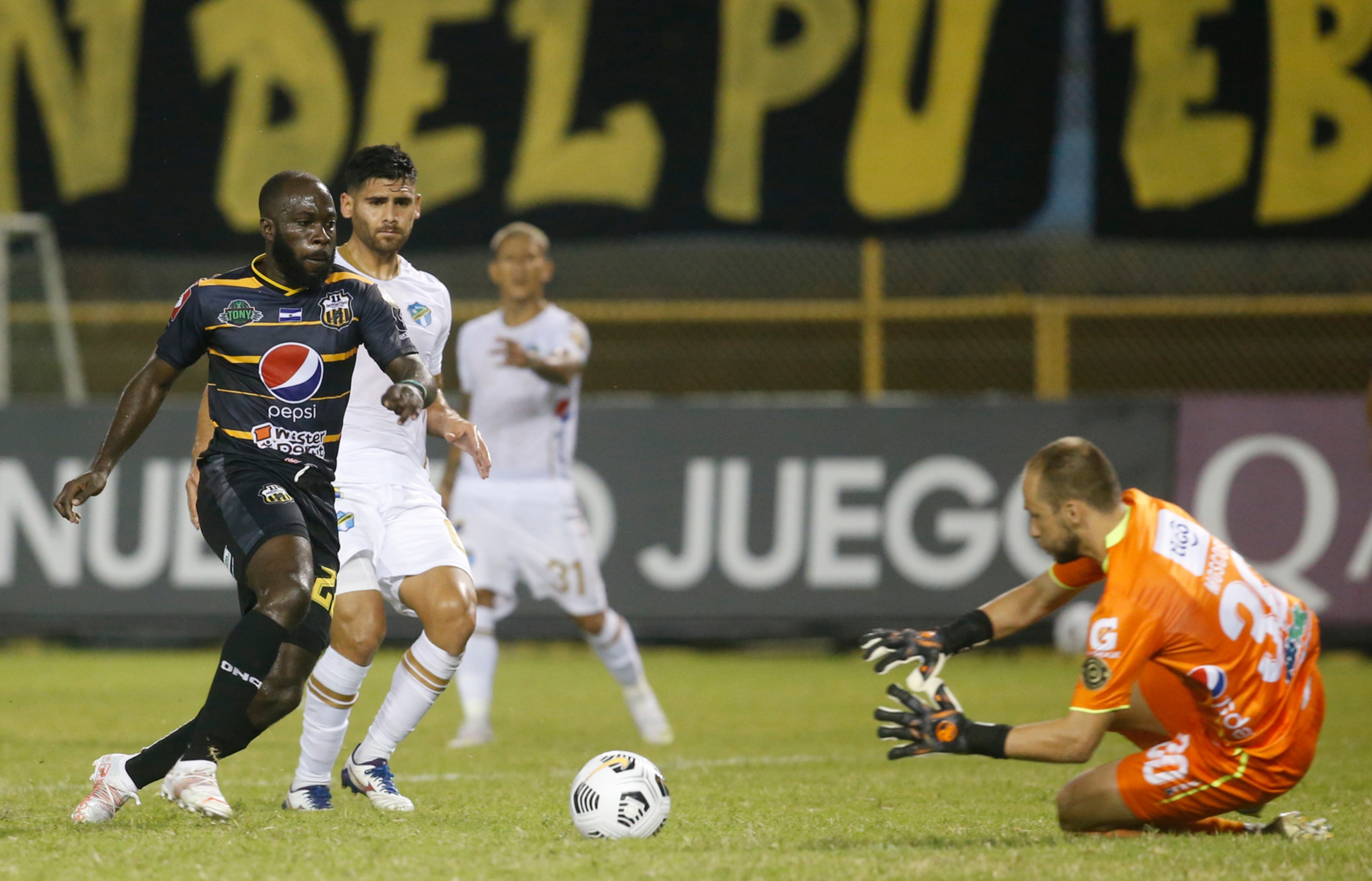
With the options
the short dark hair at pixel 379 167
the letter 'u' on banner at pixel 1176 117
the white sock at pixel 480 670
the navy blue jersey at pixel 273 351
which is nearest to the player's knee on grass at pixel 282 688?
the navy blue jersey at pixel 273 351

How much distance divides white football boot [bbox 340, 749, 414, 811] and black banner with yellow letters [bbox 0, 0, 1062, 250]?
23.3 feet

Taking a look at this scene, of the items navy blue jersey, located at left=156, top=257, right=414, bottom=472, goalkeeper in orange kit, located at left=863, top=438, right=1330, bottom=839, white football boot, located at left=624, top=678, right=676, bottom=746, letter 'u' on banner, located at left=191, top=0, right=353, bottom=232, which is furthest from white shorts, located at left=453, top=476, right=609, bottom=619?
letter 'u' on banner, located at left=191, top=0, right=353, bottom=232

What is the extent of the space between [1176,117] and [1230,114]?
1.29 feet

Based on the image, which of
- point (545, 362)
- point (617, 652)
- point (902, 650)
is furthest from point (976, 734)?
point (545, 362)

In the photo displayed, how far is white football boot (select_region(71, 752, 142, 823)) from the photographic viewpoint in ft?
16.7

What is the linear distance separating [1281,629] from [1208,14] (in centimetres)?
834

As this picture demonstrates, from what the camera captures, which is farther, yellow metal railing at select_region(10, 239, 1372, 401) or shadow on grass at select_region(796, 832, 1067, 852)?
yellow metal railing at select_region(10, 239, 1372, 401)

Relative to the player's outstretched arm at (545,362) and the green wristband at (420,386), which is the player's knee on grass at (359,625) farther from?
the player's outstretched arm at (545,362)

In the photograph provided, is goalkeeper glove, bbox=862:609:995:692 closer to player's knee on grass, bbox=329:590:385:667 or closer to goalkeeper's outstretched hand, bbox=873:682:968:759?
goalkeeper's outstretched hand, bbox=873:682:968:759

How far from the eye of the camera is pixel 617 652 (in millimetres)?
8242

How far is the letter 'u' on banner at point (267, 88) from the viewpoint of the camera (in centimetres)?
1241

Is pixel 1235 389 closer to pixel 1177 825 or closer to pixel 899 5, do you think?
pixel 899 5

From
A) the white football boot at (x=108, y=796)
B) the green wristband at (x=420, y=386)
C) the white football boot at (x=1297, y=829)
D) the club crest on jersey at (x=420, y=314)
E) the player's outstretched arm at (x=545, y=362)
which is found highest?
the club crest on jersey at (x=420, y=314)

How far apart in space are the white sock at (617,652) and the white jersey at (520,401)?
2.89 ft
